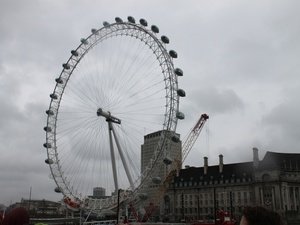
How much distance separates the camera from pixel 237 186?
493 ft

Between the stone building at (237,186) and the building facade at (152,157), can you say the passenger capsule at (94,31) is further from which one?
the stone building at (237,186)

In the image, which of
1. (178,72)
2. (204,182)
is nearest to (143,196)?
(178,72)

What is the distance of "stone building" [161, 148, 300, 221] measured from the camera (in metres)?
138

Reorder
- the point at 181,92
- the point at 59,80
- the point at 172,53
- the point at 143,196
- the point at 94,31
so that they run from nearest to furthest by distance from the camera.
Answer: the point at 181,92
the point at 172,53
the point at 143,196
the point at 94,31
the point at 59,80

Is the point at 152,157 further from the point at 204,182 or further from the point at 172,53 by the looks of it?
the point at 204,182

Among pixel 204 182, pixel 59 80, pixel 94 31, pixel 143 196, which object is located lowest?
pixel 143 196

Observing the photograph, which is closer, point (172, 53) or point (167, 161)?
point (167, 161)

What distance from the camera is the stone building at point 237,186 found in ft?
454

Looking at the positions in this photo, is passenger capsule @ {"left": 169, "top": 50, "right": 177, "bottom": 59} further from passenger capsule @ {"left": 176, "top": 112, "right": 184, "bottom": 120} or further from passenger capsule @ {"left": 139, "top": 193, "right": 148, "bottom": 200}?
passenger capsule @ {"left": 139, "top": 193, "right": 148, "bottom": 200}

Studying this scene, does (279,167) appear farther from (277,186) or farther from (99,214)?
(99,214)

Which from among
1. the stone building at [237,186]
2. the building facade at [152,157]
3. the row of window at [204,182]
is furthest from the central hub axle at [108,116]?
the row of window at [204,182]

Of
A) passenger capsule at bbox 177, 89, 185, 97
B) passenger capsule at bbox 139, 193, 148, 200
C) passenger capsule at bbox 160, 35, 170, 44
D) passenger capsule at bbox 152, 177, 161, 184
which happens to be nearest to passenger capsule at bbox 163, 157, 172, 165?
passenger capsule at bbox 152, 177, 161, 184

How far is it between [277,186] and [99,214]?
275 feet

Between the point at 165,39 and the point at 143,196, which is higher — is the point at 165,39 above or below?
above
